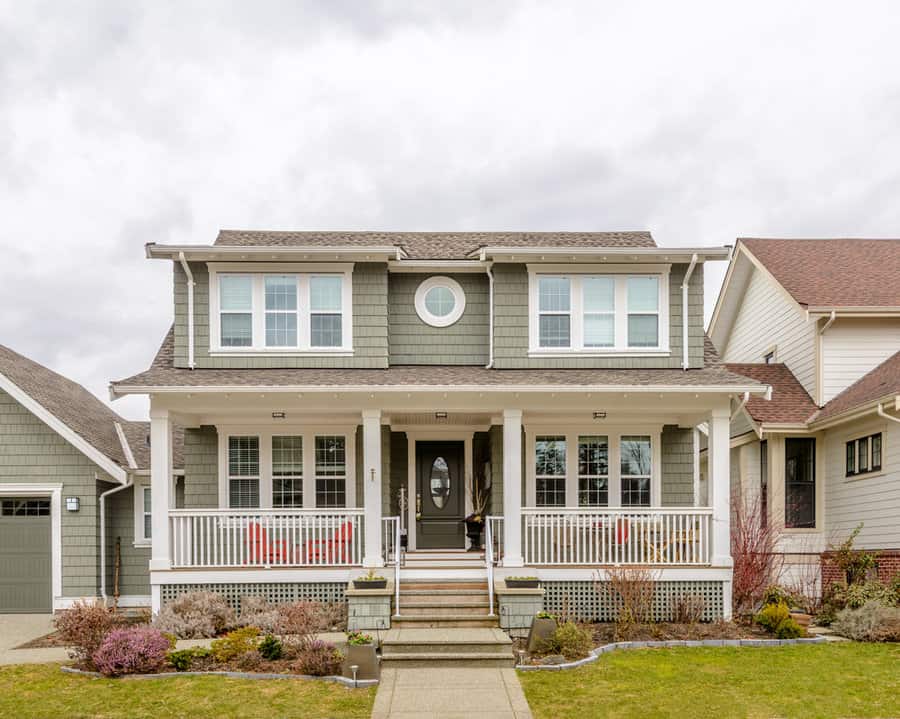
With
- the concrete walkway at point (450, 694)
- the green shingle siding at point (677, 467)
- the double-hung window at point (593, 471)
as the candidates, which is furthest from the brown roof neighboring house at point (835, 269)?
the concrete walkway at point (450, 694)

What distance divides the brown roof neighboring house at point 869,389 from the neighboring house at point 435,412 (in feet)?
8.93

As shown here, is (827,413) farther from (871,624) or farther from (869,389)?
(871,624)

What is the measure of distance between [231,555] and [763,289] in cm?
1372

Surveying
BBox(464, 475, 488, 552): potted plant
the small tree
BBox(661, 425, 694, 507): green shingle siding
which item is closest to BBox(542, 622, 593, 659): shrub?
the small tree

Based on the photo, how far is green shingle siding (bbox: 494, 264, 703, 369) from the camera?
615 inches

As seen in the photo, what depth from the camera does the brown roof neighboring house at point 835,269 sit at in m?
18.0

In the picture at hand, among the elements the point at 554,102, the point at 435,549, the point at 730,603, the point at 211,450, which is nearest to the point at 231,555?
the point at 211,450

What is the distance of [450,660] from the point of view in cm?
1098

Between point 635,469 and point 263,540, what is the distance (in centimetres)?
687

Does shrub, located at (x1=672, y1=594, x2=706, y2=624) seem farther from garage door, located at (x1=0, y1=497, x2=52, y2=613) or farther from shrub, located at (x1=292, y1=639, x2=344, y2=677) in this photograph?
garage door, located at (x1=0, y1=497, x2=52, y2=613)

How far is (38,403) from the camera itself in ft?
52.9

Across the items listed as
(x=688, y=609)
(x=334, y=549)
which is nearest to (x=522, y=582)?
(x=688, y=609)

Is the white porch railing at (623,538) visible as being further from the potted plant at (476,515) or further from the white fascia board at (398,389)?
the white fascia board at (398,389)

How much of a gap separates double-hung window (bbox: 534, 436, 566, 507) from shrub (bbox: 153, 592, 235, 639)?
5953 millimetres
